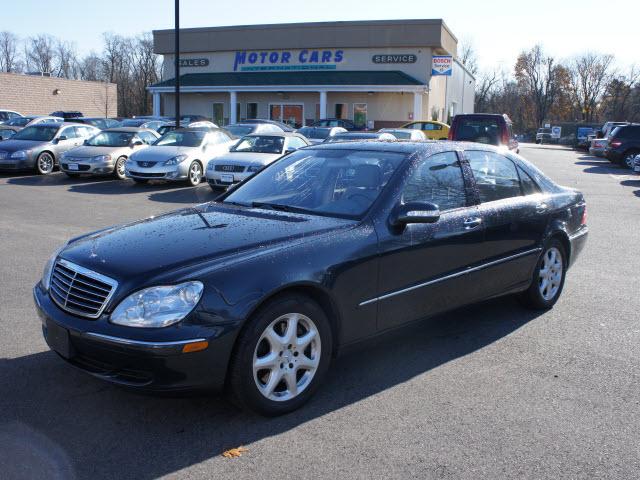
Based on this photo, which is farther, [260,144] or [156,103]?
[156,103]

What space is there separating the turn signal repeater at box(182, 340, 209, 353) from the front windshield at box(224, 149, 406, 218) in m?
1.46

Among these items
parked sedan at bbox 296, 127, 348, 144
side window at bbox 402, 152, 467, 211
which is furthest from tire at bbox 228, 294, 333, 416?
parked sedan at bbox 296, 127, 348, 144

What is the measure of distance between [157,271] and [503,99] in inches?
4477

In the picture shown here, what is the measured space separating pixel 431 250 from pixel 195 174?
1212 centimetres

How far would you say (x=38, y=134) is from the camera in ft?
60.7

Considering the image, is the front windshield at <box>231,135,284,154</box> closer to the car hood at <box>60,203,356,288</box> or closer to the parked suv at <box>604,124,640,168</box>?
the car hood at <box>60,203,356,288</box>

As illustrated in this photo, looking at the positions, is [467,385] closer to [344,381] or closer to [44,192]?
[344,381]

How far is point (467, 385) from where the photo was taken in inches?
169

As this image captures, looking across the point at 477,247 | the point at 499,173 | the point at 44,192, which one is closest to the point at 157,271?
the point at 477,247

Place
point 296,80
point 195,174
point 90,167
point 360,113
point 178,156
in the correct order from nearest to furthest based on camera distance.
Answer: point 178,156
point 195,174
point 90,167
point 296,80
point 360,113

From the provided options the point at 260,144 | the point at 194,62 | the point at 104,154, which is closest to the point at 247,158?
the point at 260,144

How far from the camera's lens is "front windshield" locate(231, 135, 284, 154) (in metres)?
15.3

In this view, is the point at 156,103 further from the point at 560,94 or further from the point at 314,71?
the point at 560,94

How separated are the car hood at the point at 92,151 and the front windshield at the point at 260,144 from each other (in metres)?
3.53
